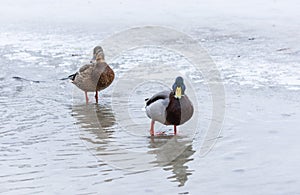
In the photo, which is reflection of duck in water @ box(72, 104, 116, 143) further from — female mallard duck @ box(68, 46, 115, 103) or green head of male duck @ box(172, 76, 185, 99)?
green head of male duck @ box(172, 76, 185, 99)

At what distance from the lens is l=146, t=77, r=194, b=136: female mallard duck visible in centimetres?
645

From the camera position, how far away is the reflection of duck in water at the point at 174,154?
545 cm

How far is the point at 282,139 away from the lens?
6238 mm

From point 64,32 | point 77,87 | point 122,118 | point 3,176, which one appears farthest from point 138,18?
point 3,176

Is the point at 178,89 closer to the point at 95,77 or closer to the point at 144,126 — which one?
the point at 144,126

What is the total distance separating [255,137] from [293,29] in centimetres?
613

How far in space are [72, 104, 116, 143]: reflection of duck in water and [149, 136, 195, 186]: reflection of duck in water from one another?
0.60m

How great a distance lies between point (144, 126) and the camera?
7062 millimetres

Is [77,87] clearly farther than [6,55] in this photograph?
No

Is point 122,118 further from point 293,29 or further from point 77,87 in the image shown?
point 293,29

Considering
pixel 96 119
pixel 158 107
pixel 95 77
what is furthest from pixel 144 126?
pixel 95 77

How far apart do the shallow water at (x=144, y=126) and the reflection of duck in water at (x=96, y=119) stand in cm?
1

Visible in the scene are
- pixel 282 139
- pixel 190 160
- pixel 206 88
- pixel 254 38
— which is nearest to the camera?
pixel 190 160

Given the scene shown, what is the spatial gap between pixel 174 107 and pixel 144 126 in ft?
2.38
